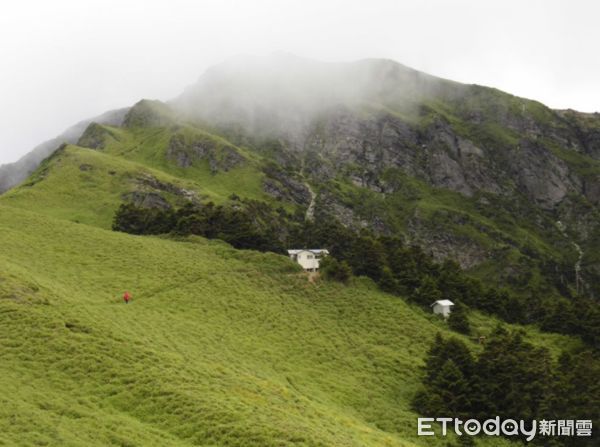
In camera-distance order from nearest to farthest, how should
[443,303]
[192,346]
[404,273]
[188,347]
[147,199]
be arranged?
[188,347] → [192,346] → [443,303] → [404,273] → [147,199]

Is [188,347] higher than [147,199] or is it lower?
lower

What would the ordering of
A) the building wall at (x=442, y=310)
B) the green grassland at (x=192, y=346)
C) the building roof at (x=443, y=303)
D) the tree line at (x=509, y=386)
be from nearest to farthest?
the green grassland at (x=192, y=346) → the tree line at (x=509, y=386) → the building wall at (x=442, y=310) → the building roof at (x=443, y=303)

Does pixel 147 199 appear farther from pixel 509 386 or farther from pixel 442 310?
pixel 509 386

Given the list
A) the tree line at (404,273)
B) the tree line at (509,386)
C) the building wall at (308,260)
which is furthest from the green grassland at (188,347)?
the building wall at (308,260)

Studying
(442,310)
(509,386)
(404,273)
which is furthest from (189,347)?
(404,273)

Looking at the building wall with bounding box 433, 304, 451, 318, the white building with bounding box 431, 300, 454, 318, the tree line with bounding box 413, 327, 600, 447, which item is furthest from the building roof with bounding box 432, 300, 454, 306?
the tree line with bounding box 413, 327, 600, 447

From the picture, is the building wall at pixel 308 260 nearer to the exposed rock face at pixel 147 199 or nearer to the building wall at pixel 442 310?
the building wall at pixel 442 310

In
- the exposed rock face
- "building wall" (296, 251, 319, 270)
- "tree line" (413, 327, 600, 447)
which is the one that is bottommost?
"tree line" (413, 327, 600, 447)

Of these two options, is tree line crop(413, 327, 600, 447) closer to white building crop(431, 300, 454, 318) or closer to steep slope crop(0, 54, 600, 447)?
steep slope crop(0, 54, 600, 447)

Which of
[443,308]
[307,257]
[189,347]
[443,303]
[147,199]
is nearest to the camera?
[189,347]

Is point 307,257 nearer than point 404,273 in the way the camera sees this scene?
No

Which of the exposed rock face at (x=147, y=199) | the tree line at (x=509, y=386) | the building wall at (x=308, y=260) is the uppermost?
the exposed rock face at (x=147, y=199)

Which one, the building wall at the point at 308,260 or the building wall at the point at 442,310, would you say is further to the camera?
the building wall at the point at 308,260

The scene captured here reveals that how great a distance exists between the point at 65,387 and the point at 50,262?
36790 mm
